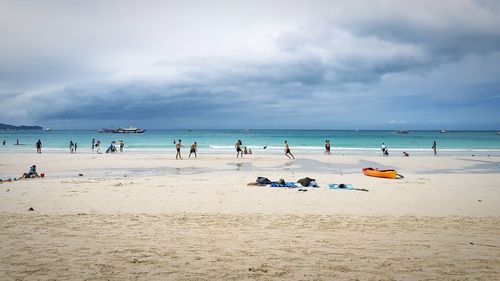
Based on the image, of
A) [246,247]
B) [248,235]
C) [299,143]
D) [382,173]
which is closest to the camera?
[246,247]

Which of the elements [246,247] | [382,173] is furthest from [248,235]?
[382,173]

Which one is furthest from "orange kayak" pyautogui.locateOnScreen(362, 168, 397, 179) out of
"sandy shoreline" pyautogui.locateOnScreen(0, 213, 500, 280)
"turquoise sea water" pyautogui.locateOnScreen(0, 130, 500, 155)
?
"turquoise sea water" pyautogui.locateOnScreen(0, 130, 500, 155)

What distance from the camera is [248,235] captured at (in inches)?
312

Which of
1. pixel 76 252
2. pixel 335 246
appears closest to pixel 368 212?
pixel 335 246

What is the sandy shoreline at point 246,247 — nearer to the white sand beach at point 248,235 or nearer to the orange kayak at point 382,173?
the white sand beach at point 248,235

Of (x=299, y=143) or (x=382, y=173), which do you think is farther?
(x=299, y=143)

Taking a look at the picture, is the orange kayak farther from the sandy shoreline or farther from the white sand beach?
the sandy shoreline

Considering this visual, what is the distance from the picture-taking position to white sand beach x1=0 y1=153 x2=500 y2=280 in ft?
19.2

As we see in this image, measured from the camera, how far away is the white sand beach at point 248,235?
5840 mm

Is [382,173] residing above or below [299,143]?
below

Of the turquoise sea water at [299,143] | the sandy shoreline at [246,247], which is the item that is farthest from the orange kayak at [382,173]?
the turquoise sea water at [299,143]

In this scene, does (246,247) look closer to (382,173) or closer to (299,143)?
(382,173)

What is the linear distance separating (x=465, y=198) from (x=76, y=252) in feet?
44.5

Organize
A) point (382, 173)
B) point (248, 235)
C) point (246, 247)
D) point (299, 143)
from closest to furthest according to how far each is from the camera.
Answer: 1. point (246, 247)
2. point (248, 235)
3. point (382, 173)
4. point (299, 143)
